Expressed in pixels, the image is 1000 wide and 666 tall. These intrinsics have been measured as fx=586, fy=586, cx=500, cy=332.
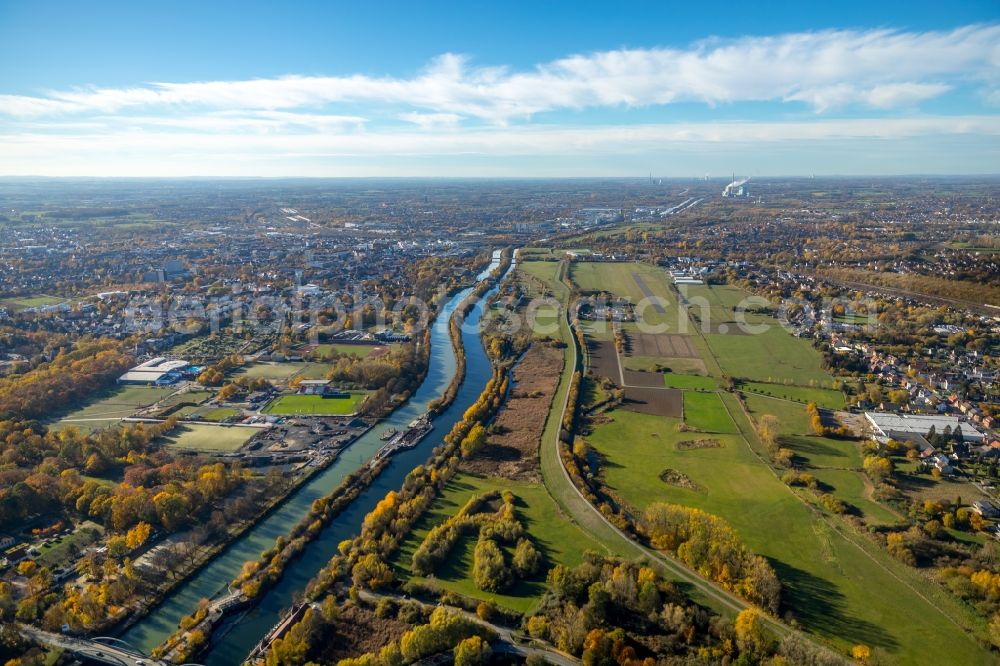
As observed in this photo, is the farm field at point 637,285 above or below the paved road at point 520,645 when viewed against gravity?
above

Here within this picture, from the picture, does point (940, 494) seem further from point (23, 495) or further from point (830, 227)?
point (830, 227)

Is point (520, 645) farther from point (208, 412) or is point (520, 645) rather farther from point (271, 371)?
point (271, 371)

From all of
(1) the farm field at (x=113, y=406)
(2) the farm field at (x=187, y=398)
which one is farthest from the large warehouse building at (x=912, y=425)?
(1) the farm field at (x=113, y=406)

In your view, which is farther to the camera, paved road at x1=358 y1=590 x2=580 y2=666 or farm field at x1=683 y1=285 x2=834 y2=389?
farm field at x1=683 y1=285 x2=834 y2=389

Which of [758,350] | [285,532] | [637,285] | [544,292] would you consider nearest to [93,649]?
[285,532]

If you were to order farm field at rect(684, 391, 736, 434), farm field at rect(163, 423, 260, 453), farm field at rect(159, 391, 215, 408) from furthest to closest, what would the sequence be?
farm field at rect(159, 391, 215, 408) → farm field at rect(684, 391, 736, 434) → farm field at rect(163, 423, 260, 453)

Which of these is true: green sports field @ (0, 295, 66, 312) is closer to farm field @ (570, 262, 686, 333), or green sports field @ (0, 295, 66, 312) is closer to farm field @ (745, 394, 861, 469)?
farm field @ (570, 262, 686, 333)

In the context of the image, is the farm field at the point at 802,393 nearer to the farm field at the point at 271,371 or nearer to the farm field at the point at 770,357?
the farm field at the point at 770,357

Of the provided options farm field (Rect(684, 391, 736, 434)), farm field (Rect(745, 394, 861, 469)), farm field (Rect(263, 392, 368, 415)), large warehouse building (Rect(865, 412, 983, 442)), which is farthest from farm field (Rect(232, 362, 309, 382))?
large warehouse building (Rect(865, 412, 983, 442))
